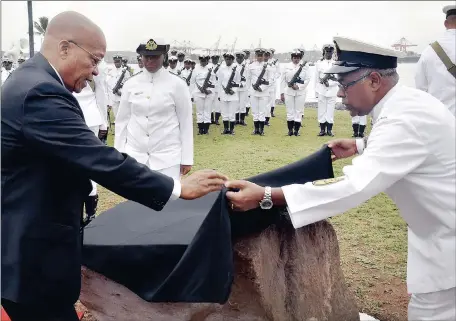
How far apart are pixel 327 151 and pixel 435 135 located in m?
0.86

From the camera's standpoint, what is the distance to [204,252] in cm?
244

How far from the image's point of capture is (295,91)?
1353 cm

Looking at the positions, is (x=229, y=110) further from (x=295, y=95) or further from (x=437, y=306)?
(x=437, y=306)

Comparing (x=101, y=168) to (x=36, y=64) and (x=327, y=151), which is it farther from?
(x=327, y=151)

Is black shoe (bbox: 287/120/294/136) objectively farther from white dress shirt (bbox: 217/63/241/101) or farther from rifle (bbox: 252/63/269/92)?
white dress shirt (bbox: 217/63/241/101)

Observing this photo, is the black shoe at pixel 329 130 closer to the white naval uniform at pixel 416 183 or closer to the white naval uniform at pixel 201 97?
the white naval uniform at pixel 201 97

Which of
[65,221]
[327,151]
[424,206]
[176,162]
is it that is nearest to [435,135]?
[424,206]

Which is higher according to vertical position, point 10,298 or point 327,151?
point 327,151

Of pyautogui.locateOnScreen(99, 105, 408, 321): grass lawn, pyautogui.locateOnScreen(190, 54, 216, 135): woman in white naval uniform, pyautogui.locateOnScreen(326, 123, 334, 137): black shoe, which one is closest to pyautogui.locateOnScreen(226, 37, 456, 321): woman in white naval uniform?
pyautogui.locateOnScreen(99, 105, 408, 321): grass lawn

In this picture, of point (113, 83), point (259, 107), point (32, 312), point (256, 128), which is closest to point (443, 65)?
point (32, 312)

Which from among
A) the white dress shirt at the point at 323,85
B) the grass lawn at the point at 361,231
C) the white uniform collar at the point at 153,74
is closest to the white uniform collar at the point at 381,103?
the grass lawn at the point at 361,231

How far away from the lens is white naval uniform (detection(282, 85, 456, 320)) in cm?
211

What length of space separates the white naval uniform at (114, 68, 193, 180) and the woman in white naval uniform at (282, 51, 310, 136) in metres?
8.66

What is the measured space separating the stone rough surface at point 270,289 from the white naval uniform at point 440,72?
2762 millimetres
